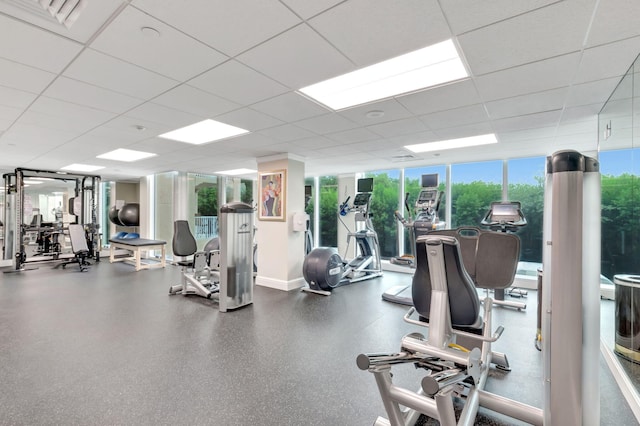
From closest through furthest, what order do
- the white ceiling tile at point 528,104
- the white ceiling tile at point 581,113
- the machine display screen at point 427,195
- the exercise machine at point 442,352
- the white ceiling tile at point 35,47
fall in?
the exercise machine at point 442,352 → the white ceiling tile at point 35,47 → the white ceiling tile at point 528,104 → the white ceiling tile at point 581,113 → the machine display screen at point 427,195

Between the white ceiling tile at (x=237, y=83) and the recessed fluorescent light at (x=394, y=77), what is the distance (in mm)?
311

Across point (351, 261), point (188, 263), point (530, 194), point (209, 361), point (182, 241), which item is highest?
point (530, 194)

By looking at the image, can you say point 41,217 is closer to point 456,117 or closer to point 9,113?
point 9,113

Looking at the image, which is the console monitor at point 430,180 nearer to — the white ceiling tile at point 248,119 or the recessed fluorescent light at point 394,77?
the recessed fluorescent light at point 394,77

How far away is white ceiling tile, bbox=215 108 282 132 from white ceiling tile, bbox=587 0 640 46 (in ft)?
8.47

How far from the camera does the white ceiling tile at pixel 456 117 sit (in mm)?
2982

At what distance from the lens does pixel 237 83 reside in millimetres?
2365

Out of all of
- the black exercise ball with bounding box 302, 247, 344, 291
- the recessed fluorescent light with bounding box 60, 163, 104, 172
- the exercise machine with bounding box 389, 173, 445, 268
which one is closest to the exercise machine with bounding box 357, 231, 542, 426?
the exercise machine with bounding box 389, 173, 445, 268

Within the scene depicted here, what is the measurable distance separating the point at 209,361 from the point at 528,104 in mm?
3775

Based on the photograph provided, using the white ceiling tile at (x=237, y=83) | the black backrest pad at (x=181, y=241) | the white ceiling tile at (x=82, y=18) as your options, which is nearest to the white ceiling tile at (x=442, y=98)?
the white ceiling tile at (x=237, y=83)

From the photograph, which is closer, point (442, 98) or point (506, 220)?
point (442, 98)

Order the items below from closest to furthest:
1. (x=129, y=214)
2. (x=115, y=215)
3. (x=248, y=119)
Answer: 1. (x=248, y=119)
2. (x=129, y=214)
3. (x=115, y=215)

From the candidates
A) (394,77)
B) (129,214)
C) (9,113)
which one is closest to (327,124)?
(394,77)

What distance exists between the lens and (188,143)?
4.46 metres
